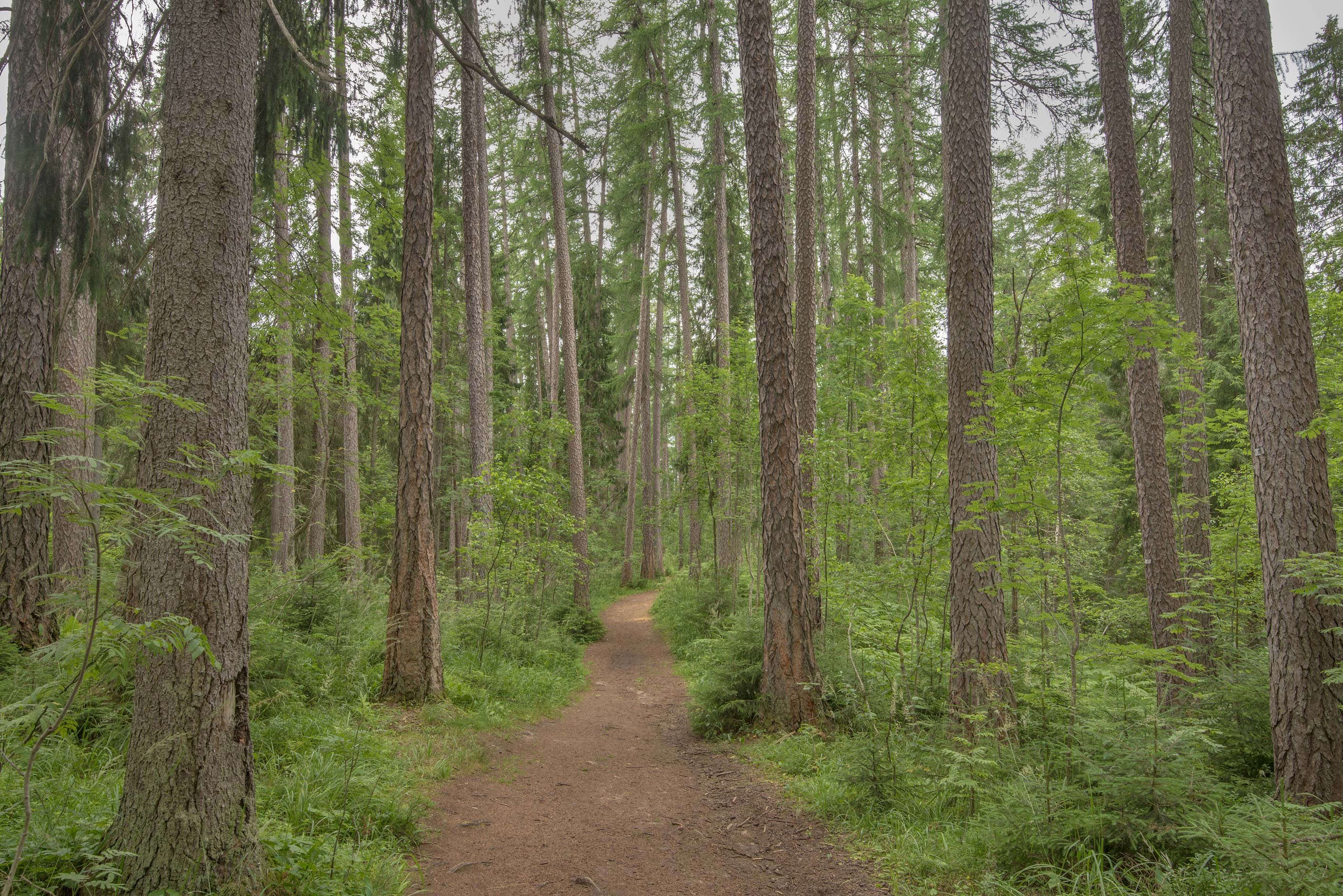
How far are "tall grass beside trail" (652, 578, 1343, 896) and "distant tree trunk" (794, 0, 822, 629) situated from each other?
419 centimetres

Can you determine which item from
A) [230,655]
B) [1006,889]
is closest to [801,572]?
[1006,889]

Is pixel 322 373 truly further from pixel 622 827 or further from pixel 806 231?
pixel 622 827

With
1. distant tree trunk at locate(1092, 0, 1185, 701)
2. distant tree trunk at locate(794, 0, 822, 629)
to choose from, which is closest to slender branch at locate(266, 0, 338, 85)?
distant tree trunk at locate(794, 0, 822, 629)

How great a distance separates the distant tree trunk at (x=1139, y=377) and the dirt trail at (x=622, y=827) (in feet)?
19.5

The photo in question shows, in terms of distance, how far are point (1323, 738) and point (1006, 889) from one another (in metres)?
2.69

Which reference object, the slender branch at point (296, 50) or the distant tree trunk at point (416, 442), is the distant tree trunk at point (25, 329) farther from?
the slender branch at point (296, 50)

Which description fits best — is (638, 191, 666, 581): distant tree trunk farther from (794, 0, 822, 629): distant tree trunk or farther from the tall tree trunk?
the tall tree trunk

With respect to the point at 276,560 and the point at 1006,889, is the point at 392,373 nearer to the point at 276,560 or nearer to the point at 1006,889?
the point at 276,560

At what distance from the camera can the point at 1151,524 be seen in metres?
8.08

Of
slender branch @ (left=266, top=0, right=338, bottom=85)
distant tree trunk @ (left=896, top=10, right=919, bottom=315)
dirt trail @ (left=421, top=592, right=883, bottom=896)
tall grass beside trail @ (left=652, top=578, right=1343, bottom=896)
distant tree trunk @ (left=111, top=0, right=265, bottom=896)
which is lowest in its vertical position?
dirt trail @ (left=421, top=592, right=883, bottom=896)

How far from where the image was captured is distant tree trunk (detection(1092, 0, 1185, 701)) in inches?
317

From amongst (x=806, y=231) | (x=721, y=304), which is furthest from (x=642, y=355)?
(x=806, y=231)

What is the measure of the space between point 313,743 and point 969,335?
259 inches

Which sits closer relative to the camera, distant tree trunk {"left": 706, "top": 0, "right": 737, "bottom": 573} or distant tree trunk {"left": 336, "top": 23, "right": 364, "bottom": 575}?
distant tree trunk {"left": 336, "top": 23, "right": 364, "bottom": 575}
